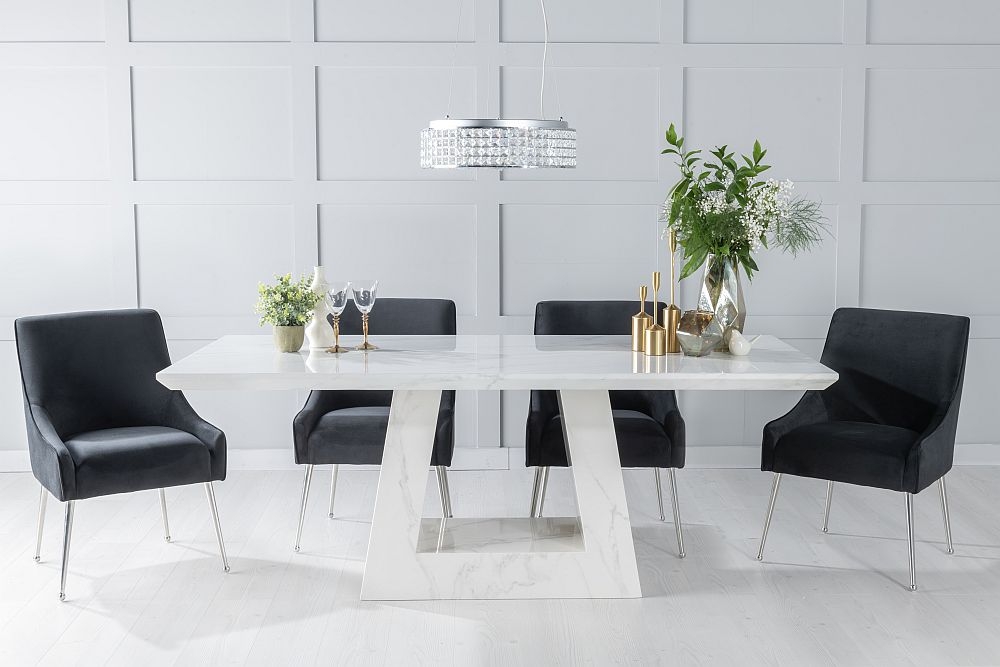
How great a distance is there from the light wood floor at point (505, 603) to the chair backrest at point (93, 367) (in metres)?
0.47

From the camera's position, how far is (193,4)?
4.43m

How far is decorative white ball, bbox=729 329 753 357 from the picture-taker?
325cm

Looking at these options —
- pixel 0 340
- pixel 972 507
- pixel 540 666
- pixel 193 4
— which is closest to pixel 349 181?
pixel 193 4

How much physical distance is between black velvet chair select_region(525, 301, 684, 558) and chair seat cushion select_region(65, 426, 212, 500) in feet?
3.63

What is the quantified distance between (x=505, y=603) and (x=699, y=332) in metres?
1.02

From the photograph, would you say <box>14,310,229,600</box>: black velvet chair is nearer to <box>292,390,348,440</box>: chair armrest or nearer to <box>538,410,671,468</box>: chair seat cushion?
<box>292,390,348,440</box>: chair armrest

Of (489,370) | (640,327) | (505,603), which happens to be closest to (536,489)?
(505,603)

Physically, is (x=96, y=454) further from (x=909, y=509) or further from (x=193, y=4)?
(x=909, y=509)

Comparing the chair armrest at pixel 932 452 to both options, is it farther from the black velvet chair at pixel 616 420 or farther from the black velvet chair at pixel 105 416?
the black velvet chair at pixel 105 416

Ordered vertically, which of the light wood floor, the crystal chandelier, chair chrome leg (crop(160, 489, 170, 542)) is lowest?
the light wood floor

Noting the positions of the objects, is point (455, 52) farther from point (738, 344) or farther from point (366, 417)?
point (738, 344)

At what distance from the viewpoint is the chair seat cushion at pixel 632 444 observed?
11.4 feet

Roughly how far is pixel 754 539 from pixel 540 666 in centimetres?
129

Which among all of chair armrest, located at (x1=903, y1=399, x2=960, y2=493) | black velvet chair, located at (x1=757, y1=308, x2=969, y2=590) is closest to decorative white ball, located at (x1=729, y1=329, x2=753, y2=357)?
black velvet chair, located at (x1=757, y1=308, x2=969, y2=590)
